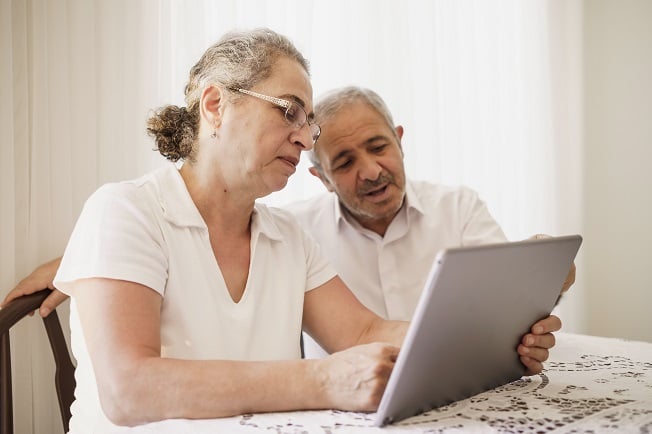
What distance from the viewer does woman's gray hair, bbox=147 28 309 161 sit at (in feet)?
5.21

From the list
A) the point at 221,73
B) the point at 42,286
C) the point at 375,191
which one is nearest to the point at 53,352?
the point at 42,286

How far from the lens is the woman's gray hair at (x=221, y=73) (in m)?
1.59

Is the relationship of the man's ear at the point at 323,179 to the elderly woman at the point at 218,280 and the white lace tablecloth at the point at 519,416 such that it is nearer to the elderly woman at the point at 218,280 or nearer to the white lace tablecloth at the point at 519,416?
the elderly woman at the point at 218,280

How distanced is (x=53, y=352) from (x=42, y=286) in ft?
0.70

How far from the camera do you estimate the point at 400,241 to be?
7.37 ft

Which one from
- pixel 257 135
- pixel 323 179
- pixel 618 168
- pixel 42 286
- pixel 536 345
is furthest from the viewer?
pixel 618 168

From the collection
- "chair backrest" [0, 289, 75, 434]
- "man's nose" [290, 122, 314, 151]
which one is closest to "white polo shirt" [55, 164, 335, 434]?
"man's nose" [290, 122, 314, 151]

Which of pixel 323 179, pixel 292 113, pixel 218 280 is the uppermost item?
pixel 292 113

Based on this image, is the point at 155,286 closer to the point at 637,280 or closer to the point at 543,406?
the point at 543,406

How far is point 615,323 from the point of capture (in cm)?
393

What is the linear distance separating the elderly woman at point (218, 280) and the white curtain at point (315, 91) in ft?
1.60

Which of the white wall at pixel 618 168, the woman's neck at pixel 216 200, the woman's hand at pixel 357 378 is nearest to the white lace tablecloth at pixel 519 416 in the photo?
the woman's hand at pixel 357 378

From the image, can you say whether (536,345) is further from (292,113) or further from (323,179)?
(323,179)

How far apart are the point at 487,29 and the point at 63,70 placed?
2309 millimetres
